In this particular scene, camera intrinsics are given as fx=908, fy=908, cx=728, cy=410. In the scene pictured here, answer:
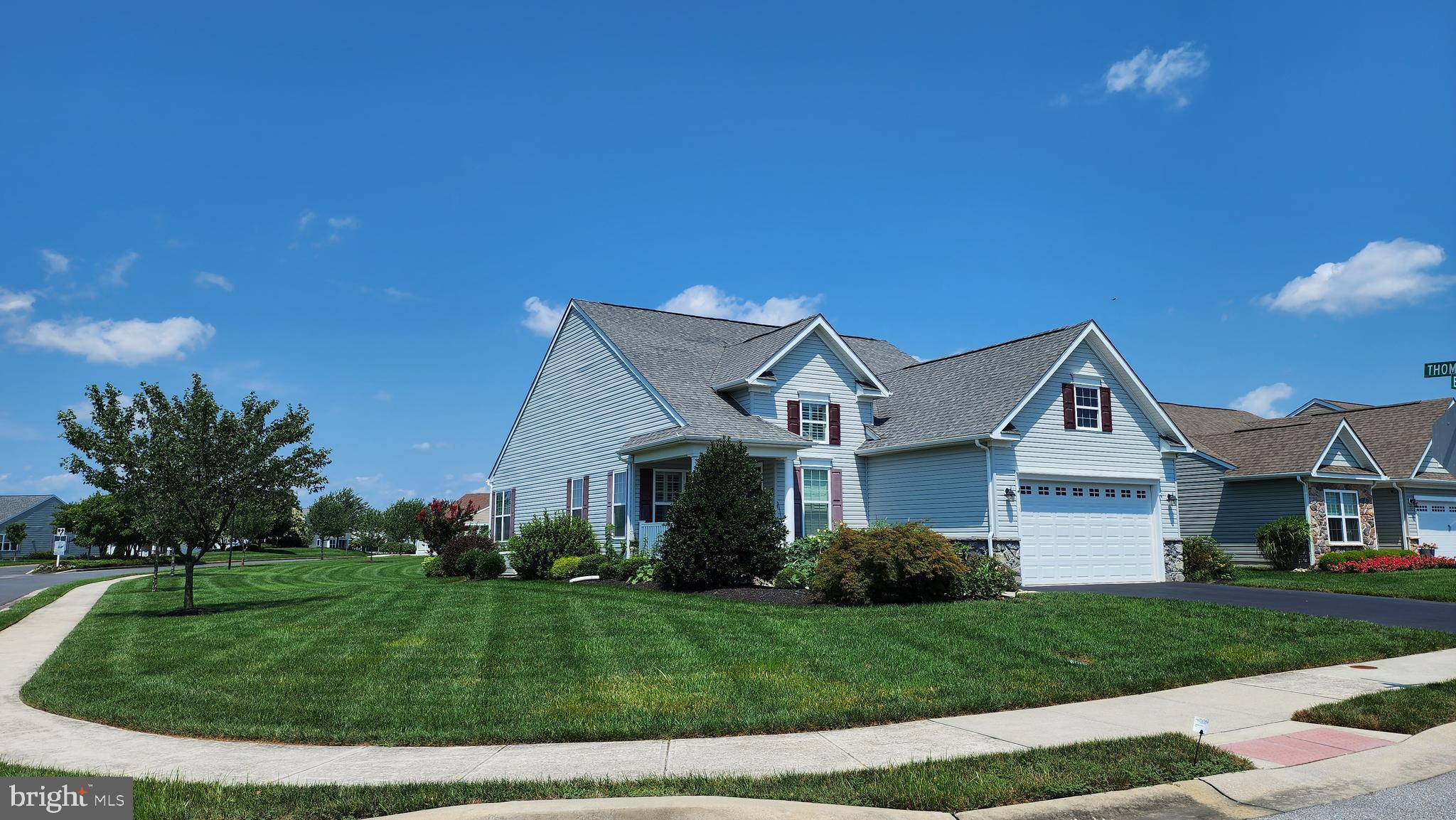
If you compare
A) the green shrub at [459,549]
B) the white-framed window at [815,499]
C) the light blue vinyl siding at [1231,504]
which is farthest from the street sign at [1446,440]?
the green shrub at [459,549]

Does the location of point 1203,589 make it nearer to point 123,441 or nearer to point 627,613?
point 627,613

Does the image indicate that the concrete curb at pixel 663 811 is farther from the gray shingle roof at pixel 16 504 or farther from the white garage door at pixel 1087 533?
the gray shingle roof at pixel 16 504

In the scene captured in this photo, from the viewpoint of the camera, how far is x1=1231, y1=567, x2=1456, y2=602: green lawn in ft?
66.1

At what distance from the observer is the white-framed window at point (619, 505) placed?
24234 millimetres

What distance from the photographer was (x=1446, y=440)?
9.48m

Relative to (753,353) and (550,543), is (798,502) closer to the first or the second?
(753,353)

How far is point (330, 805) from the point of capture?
5.63 meters

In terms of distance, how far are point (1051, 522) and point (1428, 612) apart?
797 centimetres

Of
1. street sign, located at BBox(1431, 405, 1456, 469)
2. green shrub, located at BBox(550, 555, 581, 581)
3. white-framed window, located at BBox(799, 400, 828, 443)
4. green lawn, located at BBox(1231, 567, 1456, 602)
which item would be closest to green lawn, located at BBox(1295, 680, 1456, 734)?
street sign, located at BBox(1431, 405, 1456, 469)

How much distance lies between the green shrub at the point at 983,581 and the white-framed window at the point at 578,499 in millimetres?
12409

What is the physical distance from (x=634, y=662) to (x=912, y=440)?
1486 cm

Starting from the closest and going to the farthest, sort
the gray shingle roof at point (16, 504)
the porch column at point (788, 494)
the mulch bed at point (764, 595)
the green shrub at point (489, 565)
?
1. the mulch bed at point (764, 595)
2. the porch column at point (788, 494)
3. the green shrub at point (489, 565)
4. the gray shingle roof at point (16, 504)

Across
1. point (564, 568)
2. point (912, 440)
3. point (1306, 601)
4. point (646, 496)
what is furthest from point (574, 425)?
point (1306, 601)

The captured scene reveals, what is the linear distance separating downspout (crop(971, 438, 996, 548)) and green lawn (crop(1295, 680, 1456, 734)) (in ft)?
40.2
